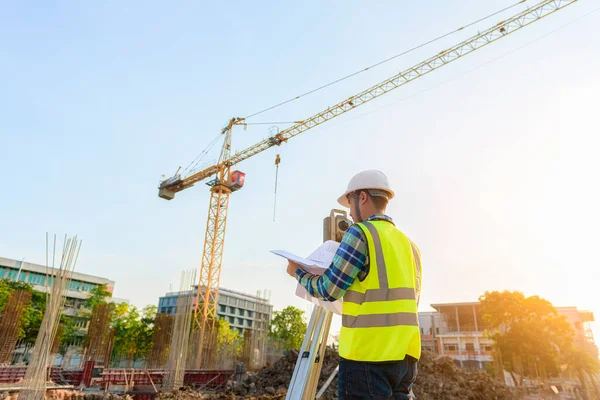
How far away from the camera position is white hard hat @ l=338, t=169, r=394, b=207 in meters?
1.52

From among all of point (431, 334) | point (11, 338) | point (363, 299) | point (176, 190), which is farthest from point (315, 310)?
point (431, 334)

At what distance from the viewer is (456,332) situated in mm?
34969

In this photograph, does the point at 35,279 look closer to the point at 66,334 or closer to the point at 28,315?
the point at 66,334

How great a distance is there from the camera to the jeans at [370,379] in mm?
1197

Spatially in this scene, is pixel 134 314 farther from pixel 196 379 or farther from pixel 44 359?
pixel 44 359

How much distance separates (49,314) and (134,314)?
2852cm

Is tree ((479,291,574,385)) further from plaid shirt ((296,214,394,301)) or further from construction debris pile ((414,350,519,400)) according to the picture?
plaid shirt ((296,214,394,301))

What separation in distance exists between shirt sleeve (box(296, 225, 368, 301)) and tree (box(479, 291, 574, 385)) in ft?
72.1

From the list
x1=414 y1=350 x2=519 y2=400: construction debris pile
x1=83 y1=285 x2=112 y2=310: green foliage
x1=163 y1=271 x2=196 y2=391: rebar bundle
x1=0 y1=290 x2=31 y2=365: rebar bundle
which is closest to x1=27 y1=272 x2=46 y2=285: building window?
x1=83 y1=285 x2=112 y2=310: green foliage

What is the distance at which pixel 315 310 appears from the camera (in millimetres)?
2164

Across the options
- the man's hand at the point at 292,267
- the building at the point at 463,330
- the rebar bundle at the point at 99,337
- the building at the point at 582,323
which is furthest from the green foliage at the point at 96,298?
the building at the point at 582,323

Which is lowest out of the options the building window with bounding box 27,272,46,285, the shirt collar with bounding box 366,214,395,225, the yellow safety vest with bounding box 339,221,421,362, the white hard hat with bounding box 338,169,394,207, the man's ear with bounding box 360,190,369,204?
the yellow safety vest with bounding box 339,221,421,362

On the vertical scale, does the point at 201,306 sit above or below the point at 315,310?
above

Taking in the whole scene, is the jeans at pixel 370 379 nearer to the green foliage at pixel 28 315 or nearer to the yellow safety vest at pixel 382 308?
the yellow safety vest at pixel 382 308
